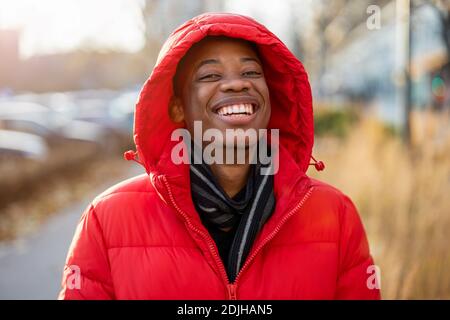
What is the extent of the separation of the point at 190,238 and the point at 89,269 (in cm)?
34

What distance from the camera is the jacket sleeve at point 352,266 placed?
82.9 inches

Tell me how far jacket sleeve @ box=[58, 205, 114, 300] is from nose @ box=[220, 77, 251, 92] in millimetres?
641

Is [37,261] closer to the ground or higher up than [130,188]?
closer to the ground

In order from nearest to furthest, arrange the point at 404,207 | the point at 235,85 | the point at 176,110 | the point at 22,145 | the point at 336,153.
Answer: the point at 235,85
the point at 176,110
the point at 404,207
the point at 336,153
the point at 22,145

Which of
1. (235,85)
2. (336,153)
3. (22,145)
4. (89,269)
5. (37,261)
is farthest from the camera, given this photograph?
(22,145)

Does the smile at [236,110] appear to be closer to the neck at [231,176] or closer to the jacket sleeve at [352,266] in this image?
the neck at [231,176]

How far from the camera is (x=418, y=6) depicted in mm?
5637

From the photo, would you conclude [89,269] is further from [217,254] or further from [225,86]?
[225,86]

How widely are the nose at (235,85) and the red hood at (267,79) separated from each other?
16cm

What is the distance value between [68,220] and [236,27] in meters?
5.38

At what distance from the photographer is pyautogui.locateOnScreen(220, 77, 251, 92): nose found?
2.06 metres

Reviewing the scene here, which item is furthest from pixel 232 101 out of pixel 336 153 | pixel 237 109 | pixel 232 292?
pixel 336 153

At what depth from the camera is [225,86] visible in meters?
2.07

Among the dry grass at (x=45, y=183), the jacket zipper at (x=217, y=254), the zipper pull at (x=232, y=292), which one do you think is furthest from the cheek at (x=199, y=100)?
the dry grass at (x=45, y=183)
